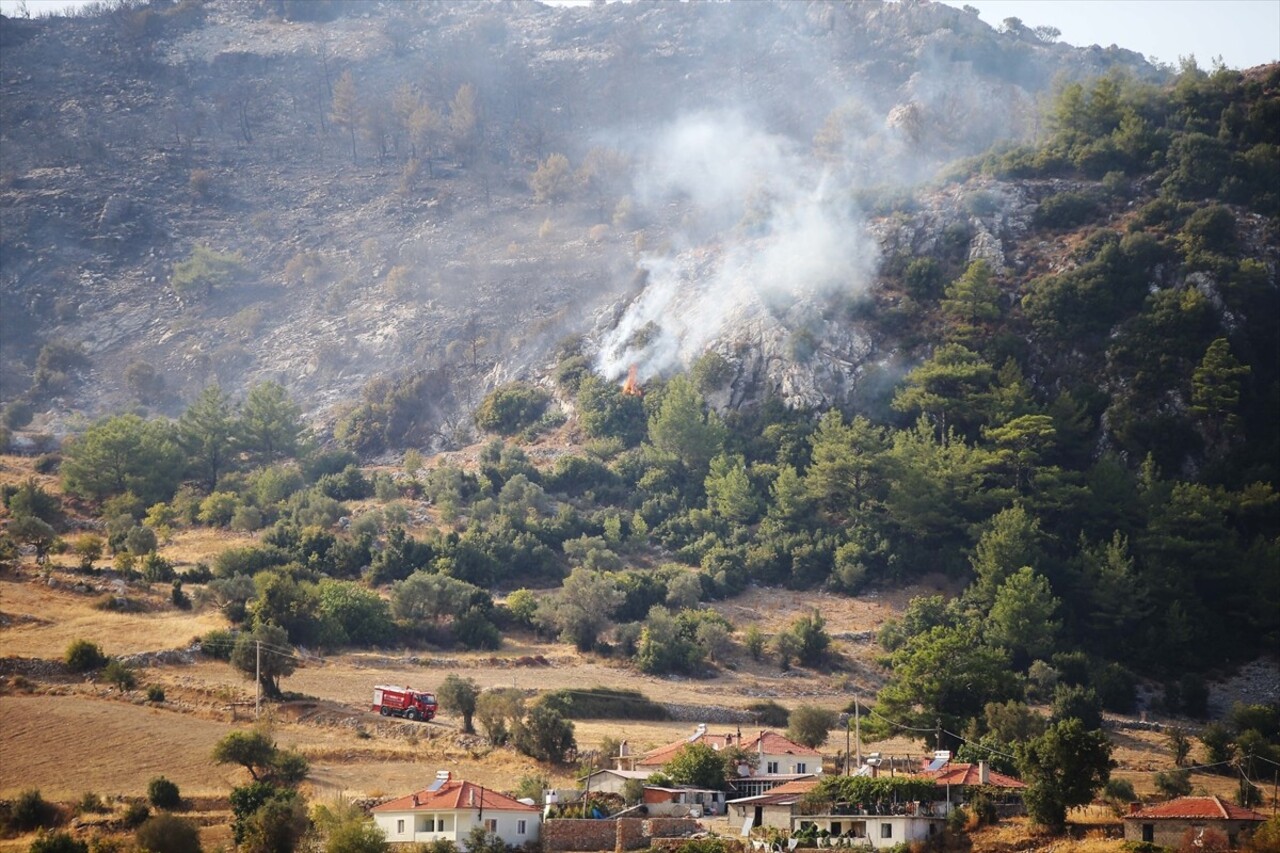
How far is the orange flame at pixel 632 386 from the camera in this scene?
339 feet

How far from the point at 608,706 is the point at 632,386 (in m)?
41.0

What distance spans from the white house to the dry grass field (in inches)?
172

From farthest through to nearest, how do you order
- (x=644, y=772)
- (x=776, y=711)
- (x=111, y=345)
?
1. (x=111, y=345)
2. (x=776, y=711)
3. (x=644, y=772)

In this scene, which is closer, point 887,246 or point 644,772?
point 644,772

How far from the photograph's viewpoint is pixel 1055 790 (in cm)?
4597

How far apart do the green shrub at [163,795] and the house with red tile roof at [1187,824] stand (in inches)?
1138

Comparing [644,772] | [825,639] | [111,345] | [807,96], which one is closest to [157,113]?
[111,345]

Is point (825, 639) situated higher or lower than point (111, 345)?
lower

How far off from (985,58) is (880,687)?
4122 inches

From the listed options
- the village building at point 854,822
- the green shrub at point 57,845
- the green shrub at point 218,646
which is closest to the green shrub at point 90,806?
the green shrub at point 57,845

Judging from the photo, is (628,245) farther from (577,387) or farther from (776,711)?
(776,711)

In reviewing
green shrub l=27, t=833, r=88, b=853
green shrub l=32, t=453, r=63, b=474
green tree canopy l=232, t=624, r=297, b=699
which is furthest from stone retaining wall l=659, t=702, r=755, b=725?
green shrub l=32, t=453, r=63, b=474

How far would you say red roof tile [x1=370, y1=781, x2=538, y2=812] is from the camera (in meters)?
46.6

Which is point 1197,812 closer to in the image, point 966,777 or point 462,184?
point 966,777
